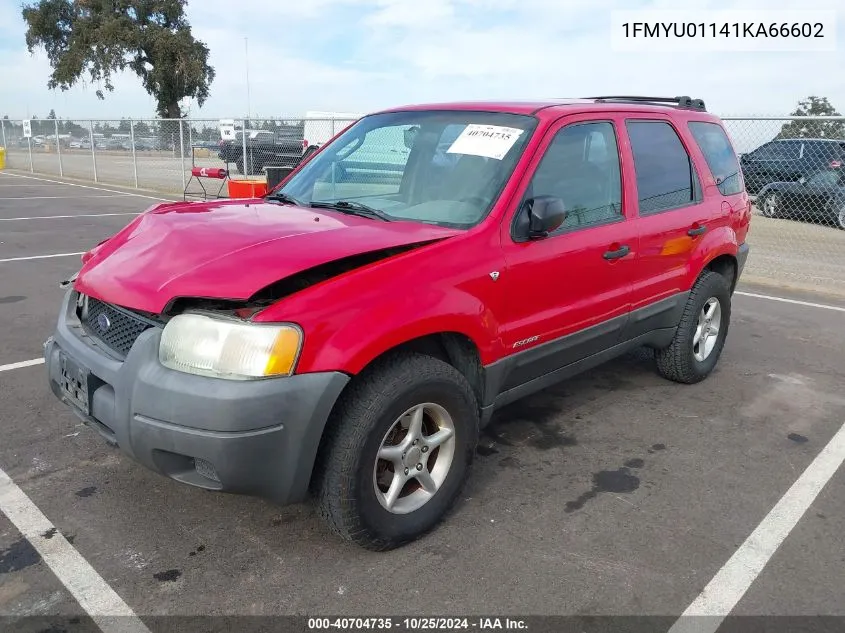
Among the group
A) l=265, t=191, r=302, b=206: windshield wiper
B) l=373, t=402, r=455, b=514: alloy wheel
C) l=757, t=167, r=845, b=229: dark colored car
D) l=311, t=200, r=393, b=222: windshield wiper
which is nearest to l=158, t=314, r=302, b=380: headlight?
l=373, t=402, r=455, b=514: alloy wheel

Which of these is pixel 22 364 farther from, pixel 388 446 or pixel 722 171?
pixel 722 171

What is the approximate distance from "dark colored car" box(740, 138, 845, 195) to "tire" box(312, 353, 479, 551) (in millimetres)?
10905

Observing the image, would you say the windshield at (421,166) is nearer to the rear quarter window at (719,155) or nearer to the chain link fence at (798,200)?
the rear quarter window at (719,155)

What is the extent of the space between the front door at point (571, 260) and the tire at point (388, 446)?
45cm

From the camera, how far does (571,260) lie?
11.0 feet

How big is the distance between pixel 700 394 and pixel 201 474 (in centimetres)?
343

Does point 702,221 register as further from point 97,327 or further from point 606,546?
point 97,327

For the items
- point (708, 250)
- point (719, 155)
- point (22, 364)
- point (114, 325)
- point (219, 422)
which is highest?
point (719, 155)

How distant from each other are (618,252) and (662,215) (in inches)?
22.9

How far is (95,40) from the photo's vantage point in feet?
133

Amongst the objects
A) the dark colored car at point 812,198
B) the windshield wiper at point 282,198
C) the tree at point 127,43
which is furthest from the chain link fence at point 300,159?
the tree at point 127,43

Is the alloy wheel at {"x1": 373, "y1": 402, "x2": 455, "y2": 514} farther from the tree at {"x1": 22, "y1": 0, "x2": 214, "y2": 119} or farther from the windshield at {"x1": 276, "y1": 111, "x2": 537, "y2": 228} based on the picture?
the tree at {"x1": 22, "y1": 0, "x2": 214, "y2": 119}

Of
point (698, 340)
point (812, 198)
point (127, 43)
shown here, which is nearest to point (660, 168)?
point (698, 340)

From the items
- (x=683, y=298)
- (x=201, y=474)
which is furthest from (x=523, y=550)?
(x=683, y=298)
